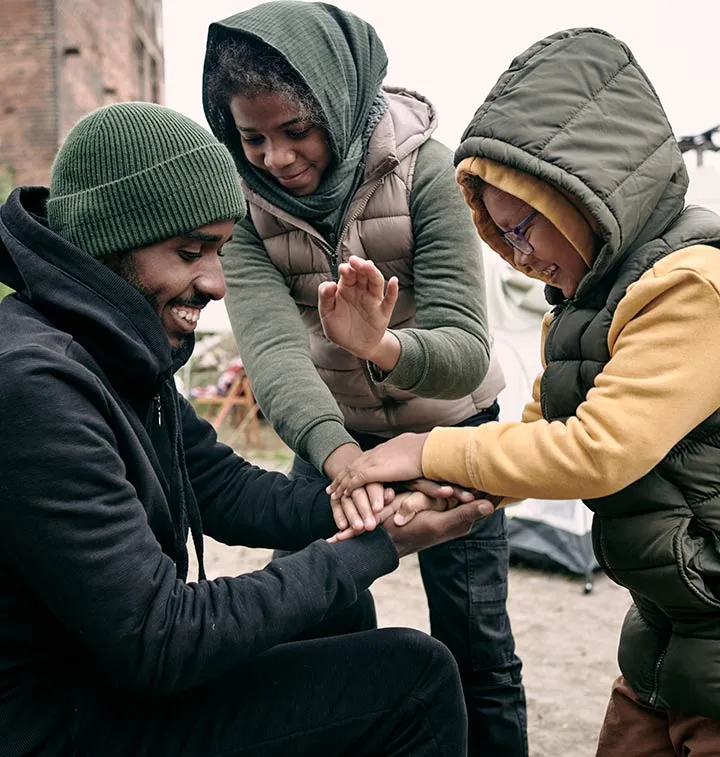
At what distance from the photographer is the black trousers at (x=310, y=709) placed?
1.59 meters

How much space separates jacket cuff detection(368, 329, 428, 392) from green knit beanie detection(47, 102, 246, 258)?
65cm

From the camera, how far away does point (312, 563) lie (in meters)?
Answer: 1.71

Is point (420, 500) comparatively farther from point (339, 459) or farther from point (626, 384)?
point (626, 384)

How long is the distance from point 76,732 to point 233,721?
0.29m

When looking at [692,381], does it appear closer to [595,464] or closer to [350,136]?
[595,464]

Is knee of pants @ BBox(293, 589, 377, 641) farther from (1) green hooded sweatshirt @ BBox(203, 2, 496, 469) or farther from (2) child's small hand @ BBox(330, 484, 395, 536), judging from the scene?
(1) green hooded sweatshirt @ BBox(203, 2, 496, 469)

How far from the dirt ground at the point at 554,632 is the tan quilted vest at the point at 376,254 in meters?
1.52

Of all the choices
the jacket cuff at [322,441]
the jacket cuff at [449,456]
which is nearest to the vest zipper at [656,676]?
the jacket cuff at [449,456]

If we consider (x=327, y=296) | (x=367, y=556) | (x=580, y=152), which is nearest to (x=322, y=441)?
(x=327, y=296)

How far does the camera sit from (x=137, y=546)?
1.50 m

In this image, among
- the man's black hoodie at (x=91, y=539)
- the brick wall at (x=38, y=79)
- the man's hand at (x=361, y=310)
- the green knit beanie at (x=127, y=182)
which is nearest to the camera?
the man's black hoodie at (x=91, y=539)

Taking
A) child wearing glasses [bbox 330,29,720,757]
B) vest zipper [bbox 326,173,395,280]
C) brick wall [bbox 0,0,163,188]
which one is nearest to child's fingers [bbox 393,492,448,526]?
child wearing glasses [bbox 330,29,720,757]

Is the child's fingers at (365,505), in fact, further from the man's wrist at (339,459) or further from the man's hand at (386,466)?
the man's wrist at (339,459)

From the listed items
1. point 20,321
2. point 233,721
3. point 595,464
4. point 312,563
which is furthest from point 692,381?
point 20,321
